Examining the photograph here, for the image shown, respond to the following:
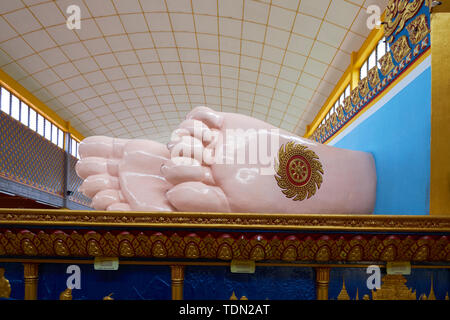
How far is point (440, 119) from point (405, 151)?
0.70 feet

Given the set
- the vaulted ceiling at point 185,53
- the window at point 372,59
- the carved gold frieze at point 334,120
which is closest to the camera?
the carved gold frieze at point 334,120

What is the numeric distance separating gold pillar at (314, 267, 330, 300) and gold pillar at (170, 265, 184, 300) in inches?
21.4

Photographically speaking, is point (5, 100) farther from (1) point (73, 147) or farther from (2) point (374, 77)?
(2) point (374, 77)

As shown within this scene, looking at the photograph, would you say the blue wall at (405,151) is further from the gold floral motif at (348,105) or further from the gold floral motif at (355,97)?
the gold floral motif at (348,105)

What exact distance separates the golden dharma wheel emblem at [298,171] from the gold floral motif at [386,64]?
71 centimetres

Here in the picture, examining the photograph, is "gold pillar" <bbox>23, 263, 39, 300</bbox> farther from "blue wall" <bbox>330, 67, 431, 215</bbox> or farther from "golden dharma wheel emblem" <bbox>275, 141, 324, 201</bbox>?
"blue wall" <bbox>330, 67, 431, 215</bbox>

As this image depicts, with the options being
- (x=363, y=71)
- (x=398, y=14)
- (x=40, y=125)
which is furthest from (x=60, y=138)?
(x=398, y=14)

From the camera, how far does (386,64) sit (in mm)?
1623

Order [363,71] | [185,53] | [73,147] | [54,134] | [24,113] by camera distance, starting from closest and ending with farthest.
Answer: [363,71] → [185,53] → [24,113] → [54,134] → [73,147]

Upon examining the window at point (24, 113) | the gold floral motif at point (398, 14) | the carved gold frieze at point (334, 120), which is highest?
the window at point (24, 113)

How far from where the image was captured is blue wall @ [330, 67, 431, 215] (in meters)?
1.29

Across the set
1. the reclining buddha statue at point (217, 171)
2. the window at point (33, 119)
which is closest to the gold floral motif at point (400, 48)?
the reclining buddha statue at point (217, 171)

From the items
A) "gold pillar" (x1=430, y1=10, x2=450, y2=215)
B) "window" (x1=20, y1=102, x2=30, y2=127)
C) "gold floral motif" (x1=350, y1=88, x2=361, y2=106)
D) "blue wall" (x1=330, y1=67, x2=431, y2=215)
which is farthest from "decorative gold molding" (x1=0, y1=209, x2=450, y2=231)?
"window" (x1=20, y1=102, x2=30, y2=127)

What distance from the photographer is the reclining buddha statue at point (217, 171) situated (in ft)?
3.92
